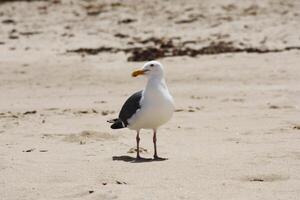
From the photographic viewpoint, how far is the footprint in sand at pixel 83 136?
9781 millimetres

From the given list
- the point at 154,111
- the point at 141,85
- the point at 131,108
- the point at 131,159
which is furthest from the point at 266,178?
the point at 141,85

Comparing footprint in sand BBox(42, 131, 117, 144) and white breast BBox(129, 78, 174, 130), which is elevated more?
white breast BBox(129, 78, 174, 130)

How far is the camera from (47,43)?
18.0 metres

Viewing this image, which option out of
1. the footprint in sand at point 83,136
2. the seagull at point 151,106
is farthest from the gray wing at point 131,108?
the footprint in sand at point 83,136

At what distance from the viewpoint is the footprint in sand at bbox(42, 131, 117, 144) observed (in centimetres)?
978

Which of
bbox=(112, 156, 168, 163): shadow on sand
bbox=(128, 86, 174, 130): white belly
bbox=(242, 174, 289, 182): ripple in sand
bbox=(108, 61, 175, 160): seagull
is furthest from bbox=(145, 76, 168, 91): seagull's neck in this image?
bbox=(242, 174, 289, 182): ripple in sand

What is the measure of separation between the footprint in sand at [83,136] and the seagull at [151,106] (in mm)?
950

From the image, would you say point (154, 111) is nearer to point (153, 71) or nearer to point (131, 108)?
point (131, 108)

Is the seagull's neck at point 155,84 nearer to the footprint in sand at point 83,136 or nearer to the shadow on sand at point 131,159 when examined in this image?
the shadow on sand at point 131,159

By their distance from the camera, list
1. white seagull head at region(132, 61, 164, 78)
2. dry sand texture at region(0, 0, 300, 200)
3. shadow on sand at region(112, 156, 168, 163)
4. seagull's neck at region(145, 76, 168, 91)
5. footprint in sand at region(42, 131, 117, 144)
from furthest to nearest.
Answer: footprint in sand at region(42, 131, 117, 144)
white seagull head at region(132, 61, 164, 78)
seagull's neck at region(145, 76, 168, 91)
shadow on sand at region(112, 156, 168, 163)
dry sand texture at region(0, 0, 300, 200)

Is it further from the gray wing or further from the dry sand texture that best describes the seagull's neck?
the dry sand texture

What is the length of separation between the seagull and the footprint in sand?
950 millimetres

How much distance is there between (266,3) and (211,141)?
10809 mm

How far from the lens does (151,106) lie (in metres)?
8.55
